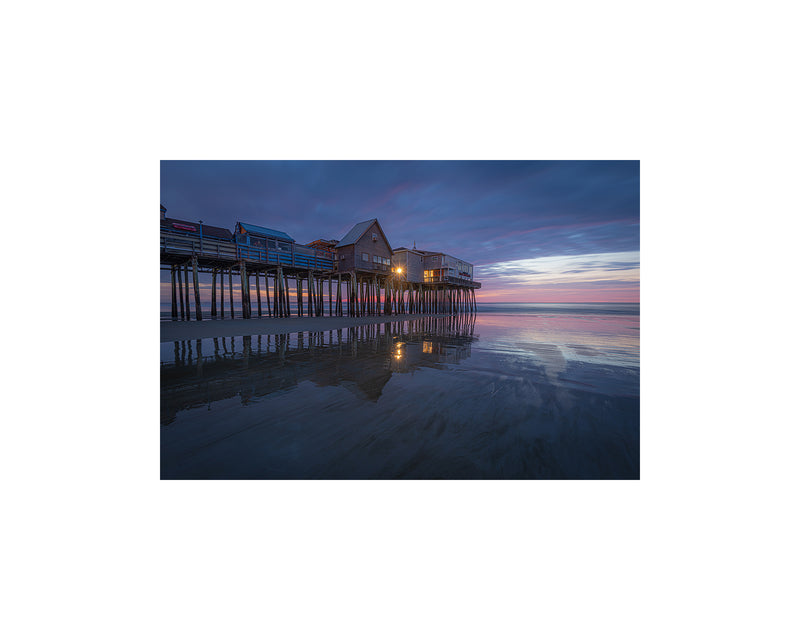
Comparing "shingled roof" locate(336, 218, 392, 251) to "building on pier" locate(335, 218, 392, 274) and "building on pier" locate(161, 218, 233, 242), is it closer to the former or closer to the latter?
"building on pier" locate(335, 218, 392, 274)

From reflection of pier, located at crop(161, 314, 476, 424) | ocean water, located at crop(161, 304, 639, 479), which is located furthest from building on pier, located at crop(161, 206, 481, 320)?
ocean water, located at crop(161, 304, 639, 479)

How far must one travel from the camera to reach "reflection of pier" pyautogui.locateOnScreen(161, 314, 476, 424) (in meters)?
5.01

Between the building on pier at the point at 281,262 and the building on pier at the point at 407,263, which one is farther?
the building on pier at the point at 407,263

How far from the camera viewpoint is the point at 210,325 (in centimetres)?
1352

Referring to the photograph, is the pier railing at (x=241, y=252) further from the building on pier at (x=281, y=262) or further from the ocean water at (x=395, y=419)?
the ocean water at (x=395, y=419)

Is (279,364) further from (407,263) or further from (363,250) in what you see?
(407,263)

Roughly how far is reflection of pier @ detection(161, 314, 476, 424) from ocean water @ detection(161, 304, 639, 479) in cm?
5

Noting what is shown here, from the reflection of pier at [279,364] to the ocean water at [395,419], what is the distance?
0.17ft

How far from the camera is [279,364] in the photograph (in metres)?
7.05

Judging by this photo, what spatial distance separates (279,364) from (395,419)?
15.0 feet

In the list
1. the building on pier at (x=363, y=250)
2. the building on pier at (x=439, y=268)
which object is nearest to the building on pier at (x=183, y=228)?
the building on pier at (x=363, y=250)

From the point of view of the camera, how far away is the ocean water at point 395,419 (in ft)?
9.75

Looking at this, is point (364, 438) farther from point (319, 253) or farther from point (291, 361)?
point (319, 253)

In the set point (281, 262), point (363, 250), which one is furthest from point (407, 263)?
point (281, 262)
